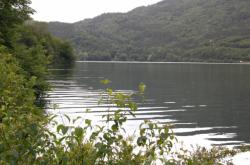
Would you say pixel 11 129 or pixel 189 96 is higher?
pixel 11 129

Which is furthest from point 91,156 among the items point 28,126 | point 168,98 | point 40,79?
point 168,98

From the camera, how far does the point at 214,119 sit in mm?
41312

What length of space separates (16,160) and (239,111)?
43.7 m

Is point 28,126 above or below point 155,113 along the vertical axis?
above

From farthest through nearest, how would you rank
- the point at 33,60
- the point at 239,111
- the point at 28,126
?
the point at 239,111 → the point at 33,60 → the point at 28,126

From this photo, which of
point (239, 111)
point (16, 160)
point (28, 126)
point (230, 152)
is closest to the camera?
point (16, 160)

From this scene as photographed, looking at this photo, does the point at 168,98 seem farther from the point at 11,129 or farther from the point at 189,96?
the point at 11,129

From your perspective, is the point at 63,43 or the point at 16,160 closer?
the point at 16,160

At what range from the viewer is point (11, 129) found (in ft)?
24.2

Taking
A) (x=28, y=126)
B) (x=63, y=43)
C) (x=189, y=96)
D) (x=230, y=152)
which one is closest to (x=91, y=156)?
(x=28, y=126)

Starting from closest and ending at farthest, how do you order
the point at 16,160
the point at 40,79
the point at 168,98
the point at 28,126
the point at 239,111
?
the point at 16,160 → the point at 28,126 → the point at 40,79 → the point at 239,111 → the point at 168,98

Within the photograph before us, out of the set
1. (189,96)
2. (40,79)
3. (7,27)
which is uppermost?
(7,27)

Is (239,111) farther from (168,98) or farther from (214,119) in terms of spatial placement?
(168,98)

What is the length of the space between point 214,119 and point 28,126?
118 ft
